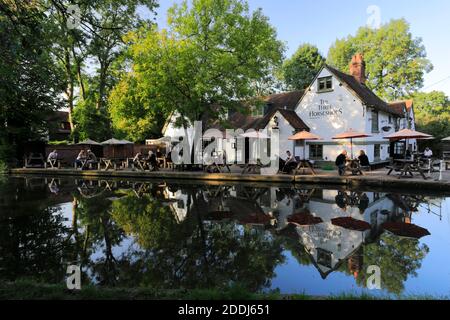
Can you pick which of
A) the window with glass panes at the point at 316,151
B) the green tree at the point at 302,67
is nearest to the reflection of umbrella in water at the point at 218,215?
the window with glass panes at the point at 316,151

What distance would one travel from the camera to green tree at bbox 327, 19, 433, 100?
122 feet

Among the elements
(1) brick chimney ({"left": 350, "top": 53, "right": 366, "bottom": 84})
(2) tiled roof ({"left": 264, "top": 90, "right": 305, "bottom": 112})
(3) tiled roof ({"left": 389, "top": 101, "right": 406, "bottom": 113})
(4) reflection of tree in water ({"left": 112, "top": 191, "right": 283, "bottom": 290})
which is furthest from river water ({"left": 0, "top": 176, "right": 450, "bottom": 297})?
(3) tiled roof ({"left": 389, "top": 101, "right": 406, "bottom": 113})

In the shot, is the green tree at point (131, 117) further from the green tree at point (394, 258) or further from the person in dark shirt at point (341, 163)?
the green tree at point (394, 258)

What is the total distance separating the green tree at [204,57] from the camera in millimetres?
16672

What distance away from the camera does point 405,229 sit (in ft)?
22.8

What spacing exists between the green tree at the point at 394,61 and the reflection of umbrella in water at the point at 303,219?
125 ft

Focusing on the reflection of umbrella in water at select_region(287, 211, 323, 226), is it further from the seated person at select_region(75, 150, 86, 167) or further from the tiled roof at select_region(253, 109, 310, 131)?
the seated person at select_region(75, 150, 86, 167)

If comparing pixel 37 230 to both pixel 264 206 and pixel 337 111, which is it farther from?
pixel 337 111

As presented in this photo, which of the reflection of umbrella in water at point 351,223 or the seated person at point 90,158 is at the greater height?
the seated person at point 90,158

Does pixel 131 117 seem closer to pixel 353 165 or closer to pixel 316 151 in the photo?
pixel 316 151

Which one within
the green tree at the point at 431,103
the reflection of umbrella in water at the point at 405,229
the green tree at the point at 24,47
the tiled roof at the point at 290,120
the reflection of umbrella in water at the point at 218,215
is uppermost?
Result: the green tree at the point at 431,103

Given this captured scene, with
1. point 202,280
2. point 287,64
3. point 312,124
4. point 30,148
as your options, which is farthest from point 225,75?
point 287,64

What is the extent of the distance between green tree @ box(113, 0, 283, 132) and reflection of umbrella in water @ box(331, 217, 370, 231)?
11.3 m

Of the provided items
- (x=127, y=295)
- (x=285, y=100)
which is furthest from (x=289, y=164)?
(x=127, y=295)
